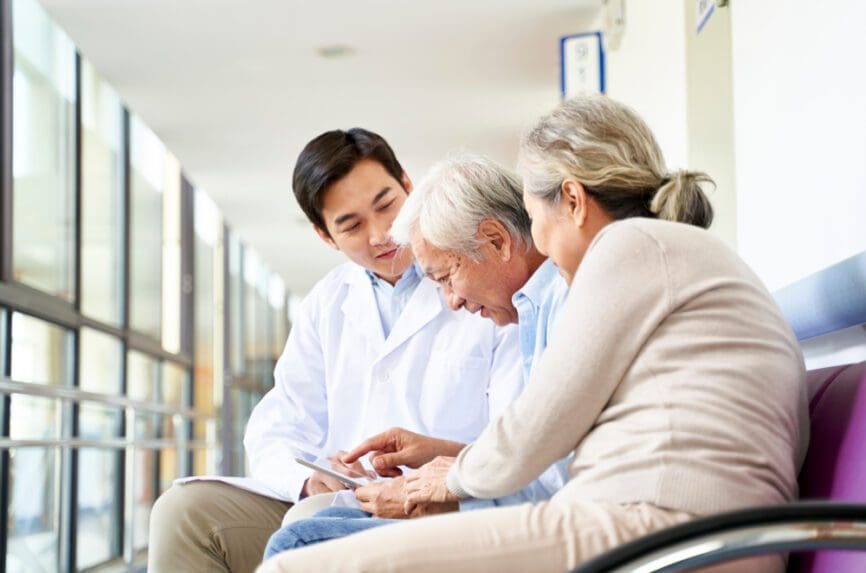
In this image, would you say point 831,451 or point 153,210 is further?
point 153,210

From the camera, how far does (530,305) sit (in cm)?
218

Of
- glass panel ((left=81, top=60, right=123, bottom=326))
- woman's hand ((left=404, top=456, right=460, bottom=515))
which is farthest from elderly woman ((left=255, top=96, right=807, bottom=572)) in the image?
glass panel ((left=81, top=60, right=123, bottom=326))

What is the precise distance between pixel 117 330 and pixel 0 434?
2938mm

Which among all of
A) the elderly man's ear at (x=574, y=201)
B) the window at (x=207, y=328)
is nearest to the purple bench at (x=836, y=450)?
the elderly man's ear at (x=574, y=201)

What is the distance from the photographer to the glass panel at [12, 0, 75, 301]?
553cm

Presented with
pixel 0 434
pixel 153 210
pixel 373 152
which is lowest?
pixel 0 434

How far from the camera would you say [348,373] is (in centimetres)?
272

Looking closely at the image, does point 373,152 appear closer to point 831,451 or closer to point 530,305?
point 530,305

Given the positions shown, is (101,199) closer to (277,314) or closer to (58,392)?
(58,392)

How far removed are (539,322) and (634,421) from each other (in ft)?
2.29

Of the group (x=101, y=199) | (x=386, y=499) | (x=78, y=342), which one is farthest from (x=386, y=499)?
(x=101, y=199)

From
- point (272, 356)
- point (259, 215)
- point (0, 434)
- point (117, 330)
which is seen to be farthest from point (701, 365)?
point (272, 356)

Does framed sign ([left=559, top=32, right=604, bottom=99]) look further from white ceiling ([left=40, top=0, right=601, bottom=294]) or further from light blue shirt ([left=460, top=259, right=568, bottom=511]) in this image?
light blue shirt ([left=460, top=259, right=568, bottom=511])

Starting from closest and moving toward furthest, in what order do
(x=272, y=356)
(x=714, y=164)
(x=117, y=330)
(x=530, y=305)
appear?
(x=530, y=305) < (x=714, y=164) < (x=117, y=330) < (x=272, y=356)
